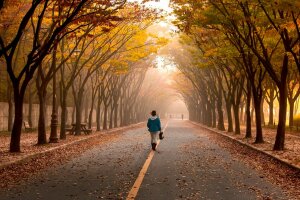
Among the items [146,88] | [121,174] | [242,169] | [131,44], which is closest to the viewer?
[121,174]

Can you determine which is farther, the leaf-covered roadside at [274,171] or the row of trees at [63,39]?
the row of trees at [63,39]

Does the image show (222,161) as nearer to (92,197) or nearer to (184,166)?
(184,166)

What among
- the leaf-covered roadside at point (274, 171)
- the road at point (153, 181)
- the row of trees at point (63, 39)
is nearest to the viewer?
the road at point (153, 181)

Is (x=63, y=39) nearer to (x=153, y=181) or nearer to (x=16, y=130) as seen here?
(x=16, y=130)

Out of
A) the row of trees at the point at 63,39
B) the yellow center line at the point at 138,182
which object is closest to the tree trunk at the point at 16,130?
the row of trees at the point at 63,39

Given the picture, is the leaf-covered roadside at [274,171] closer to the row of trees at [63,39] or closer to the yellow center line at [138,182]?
the yellow center line at [138,182]

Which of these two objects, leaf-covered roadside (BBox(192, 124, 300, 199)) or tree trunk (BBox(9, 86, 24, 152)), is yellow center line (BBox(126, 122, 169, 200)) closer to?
leaf-covered roadside (BBox(192, 124, 300, 199))

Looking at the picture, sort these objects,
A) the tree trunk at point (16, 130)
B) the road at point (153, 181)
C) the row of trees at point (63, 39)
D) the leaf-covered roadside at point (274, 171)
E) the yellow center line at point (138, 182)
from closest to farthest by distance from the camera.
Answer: the yellow center line at point (138, 182)
the road at point (153, 181)
the leaf-covered roadside at point (274, 171)
the row of trees at point (63, 39)
the tree trunk at point (16, 130)

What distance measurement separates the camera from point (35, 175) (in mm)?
11008

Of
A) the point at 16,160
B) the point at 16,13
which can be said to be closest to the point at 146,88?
the point at 16,13

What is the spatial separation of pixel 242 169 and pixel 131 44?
21.1 metres

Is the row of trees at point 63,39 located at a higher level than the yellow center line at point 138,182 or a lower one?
higher

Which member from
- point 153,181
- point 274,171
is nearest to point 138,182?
point 153,181

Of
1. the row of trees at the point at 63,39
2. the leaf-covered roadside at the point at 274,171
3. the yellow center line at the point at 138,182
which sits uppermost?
the row of trees at the point at 63,39
